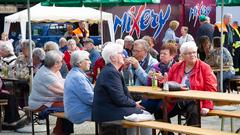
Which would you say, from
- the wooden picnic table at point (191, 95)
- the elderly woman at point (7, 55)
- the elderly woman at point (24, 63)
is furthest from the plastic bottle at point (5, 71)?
the wooden picnic table at point (191, 95)

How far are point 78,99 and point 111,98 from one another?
874 mm

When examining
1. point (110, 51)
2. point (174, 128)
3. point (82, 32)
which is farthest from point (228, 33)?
point (174, 128)

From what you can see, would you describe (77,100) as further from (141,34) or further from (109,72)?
(141,34)

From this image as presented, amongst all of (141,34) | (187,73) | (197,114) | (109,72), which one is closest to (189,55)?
(187,73)

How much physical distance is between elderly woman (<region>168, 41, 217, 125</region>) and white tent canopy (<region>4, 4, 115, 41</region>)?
12.5 meters

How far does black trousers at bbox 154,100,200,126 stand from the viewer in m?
8.23

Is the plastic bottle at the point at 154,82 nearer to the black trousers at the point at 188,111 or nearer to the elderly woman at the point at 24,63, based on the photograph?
the black trousers at the point at 188,111

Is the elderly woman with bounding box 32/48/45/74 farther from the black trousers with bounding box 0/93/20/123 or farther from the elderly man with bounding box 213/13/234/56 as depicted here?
the elderly man with bounding box 213/13/234/56

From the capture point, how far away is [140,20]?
24047mm

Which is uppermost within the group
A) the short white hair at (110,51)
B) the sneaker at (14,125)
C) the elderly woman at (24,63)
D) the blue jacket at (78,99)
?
the short white hair at (110,51)

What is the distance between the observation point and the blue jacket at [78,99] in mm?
8328

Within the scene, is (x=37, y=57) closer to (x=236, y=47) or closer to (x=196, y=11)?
(x=236, y=47)

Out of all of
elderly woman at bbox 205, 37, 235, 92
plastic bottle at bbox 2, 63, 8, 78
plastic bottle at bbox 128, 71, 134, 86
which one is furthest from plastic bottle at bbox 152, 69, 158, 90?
elderly woman at bbox 205, 37, 235, 92

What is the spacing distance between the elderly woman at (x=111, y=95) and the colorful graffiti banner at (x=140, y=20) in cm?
1558
